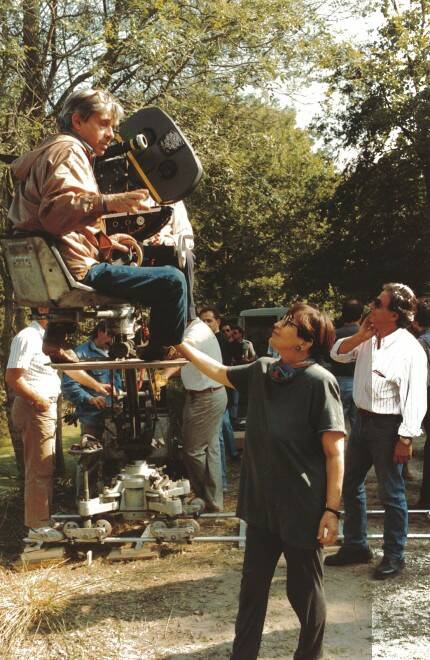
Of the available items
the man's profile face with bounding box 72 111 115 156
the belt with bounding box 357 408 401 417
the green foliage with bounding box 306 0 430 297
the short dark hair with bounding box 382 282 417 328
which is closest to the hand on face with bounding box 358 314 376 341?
the short dark hair with bounding box 382 282 417 328

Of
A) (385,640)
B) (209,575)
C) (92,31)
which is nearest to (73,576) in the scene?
(209,575)

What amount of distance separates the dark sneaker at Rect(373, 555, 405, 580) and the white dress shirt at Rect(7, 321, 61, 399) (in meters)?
2.86

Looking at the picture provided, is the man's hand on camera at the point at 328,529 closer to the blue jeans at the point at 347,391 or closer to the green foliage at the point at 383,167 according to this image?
the blue jeans at the point at 347,391

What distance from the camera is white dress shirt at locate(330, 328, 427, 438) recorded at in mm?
4738

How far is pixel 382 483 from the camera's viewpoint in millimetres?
4793

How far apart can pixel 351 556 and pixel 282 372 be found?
8.03ft

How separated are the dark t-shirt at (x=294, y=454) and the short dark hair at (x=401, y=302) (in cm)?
170

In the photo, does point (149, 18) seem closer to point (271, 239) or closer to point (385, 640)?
point (385, 640)

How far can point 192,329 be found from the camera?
6.48m

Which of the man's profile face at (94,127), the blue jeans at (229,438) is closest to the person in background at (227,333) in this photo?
the blue jeans at (229,438)

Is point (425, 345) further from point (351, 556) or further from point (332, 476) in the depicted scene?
point (332, 476)

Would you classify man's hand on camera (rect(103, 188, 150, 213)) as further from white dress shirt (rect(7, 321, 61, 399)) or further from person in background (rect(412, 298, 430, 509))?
person in background (rect(412, 298, 430, 509))

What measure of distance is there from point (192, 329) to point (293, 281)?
18.4 metres

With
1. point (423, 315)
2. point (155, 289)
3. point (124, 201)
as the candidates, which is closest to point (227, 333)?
point (423, 315)
